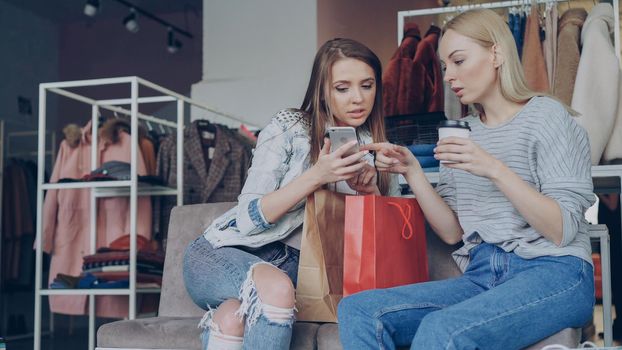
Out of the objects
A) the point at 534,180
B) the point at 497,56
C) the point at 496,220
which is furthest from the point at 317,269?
the point at 497,56

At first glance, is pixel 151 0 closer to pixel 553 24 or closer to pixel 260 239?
pixel 553 24

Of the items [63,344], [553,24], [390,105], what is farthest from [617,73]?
[63,344]

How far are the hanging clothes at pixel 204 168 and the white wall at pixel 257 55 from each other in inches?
24.2

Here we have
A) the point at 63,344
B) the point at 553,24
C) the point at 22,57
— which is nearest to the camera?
the point at 553,24

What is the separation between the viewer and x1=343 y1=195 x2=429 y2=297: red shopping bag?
81.1 inches

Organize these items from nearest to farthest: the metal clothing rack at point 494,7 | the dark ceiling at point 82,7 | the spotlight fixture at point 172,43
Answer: the metal clothing rack at point 494,7 < the dark ceiling at point 82,7 < the spotlight fixture at point 172,43

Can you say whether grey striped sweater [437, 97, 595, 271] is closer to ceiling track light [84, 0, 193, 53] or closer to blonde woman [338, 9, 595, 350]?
blonde woman [338, 9, 595, 350]

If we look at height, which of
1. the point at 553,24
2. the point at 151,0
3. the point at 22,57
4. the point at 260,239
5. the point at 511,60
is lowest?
the point at 260,239

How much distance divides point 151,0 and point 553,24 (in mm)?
5970

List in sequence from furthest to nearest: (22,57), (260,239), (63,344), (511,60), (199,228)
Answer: (22,57) < (63,344) < (199,228) < (260,239) < (511,60)

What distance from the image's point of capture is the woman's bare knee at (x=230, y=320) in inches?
81.8

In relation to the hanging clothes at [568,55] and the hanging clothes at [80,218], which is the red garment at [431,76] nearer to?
the hanging clothes at [568,55]

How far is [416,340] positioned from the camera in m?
1.73

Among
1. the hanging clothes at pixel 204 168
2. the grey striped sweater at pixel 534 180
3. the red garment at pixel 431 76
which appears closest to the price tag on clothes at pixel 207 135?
the hanging clothes at pixel 204 168
